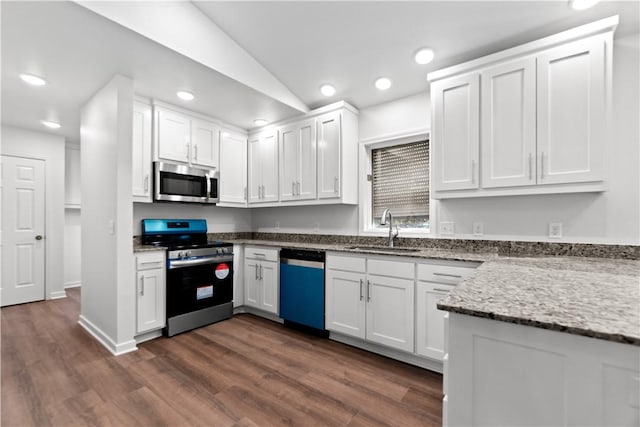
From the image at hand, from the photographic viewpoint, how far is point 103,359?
2.38 metres

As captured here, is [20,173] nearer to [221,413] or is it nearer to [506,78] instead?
[221,413]

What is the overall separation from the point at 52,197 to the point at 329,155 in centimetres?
409

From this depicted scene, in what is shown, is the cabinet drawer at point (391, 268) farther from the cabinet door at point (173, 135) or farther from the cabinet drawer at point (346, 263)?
the cabinet door at point (173, 135)

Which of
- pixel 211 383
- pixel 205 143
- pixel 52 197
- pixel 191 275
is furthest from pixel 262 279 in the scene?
pixel 52 197

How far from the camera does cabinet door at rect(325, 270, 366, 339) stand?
8.43ft

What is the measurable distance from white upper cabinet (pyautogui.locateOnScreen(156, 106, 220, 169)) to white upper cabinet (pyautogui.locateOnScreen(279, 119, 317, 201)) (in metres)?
0.86

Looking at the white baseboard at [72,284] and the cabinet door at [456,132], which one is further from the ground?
the cabinet door at [456,132]

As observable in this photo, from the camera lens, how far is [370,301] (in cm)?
251

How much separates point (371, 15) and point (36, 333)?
428 cm

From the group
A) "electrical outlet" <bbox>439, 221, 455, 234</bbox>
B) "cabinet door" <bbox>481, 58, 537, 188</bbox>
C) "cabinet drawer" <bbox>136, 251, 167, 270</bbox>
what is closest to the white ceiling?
"cabinet door" <bbox>481, 58, 537, 188</bbox>

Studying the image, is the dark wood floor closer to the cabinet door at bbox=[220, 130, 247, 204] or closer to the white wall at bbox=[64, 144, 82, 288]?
the cabinet door at bbox=[220, 130, 247, 204]

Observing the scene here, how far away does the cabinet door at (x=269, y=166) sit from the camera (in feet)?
12.1

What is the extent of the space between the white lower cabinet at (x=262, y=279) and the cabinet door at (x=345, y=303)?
2.30 feet

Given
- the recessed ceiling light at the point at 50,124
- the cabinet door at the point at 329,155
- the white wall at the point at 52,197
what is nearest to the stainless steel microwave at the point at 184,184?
the cabinet door at the point at 329,155
